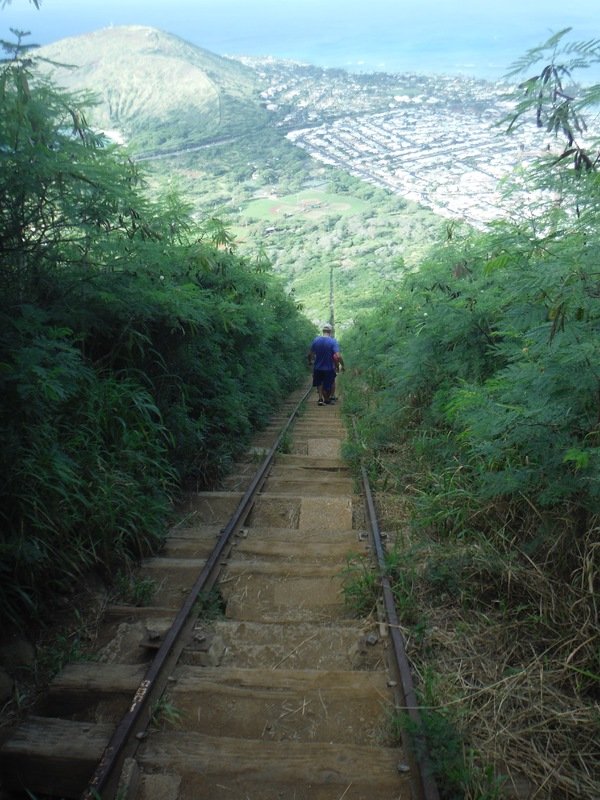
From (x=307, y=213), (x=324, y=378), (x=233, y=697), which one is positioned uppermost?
(x=307, y=213)

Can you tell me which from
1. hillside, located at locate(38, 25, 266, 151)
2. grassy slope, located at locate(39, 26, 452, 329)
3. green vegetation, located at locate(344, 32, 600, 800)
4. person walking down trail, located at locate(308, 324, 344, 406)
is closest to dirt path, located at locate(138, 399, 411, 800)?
green vegetation, located at locate(344, 32, 600, 800)

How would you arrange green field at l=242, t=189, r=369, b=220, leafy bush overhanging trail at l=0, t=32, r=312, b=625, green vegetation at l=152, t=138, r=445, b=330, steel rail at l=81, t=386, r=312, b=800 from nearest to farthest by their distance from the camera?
steel rail at l=81, t=386, r=312, b=800
leafy bush overhanging trail at l=0, t=32, r=312, b=625
green vegetation at l=152, t=138, r=445, b=330
green field at l=242, t=189, r=369, b=220

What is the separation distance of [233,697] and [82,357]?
3.48 metres

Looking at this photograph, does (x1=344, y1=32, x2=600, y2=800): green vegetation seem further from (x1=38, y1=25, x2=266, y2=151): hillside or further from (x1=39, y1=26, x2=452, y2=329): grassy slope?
(x1=38, y1=25, x2=266, y2=151): hillside

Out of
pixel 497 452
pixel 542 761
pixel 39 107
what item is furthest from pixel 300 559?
pixel 39 107

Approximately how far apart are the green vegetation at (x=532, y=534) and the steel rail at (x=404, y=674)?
62 mm

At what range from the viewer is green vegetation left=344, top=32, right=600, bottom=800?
2.41 metres

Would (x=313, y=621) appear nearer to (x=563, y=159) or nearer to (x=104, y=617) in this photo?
(x=104, y=617)

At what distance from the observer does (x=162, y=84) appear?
377 feet

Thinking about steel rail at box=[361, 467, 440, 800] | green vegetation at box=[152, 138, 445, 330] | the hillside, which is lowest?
steel rail at box=[361, 467, 440, 800]

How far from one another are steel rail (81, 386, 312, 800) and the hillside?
7686cm

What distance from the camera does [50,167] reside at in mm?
3748

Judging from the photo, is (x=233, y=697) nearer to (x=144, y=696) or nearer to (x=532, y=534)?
(x=144, y=696)

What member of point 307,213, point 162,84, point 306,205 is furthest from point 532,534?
point 162,84
